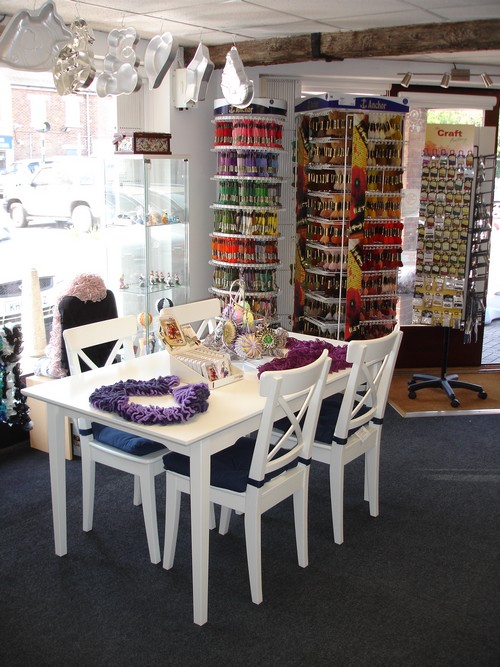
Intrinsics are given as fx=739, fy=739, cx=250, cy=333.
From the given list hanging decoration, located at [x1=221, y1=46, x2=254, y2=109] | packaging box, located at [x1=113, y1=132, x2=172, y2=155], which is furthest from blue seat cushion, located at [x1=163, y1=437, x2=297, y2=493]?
packaging box, located at [x1=113, y1=132, x2=172, y2=155]

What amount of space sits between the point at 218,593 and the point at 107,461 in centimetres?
76

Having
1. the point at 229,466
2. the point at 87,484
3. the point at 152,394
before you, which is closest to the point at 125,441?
the point at 152,394

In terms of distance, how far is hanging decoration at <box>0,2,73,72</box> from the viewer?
2.97 meters

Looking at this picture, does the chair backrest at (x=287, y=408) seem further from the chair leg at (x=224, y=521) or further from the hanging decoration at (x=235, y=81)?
the hanging decoration at (x=235, y=81)

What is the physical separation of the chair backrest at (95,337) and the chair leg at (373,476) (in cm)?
134

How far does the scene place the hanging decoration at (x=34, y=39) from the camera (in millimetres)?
2975

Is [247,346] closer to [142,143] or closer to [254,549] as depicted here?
[254,549]

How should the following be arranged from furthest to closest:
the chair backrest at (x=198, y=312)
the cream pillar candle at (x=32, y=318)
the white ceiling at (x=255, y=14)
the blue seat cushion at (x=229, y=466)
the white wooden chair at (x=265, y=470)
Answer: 1. the cream pillar candle at (x=32, y=318)
2. the chair backrest at (x=198, y=312)
3. the white ceiling at (x=255, y=14)
4. the blue seat cushion at (x=229, y=466)
5. the white wooden chair at (x=265, y=470)

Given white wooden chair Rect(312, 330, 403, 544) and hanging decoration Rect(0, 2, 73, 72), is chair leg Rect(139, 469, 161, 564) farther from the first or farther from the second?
hanging decoration Rect(0, 2, 73, 72)

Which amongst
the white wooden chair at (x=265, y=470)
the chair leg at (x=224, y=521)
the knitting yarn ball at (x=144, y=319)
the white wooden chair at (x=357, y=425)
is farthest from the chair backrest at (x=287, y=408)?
the knitting yarn ball at (x=144, y=319)

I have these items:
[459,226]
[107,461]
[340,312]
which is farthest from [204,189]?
[107,461]

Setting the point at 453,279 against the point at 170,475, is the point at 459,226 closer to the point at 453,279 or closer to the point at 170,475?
the point at 453,279

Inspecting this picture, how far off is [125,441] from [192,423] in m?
0.55

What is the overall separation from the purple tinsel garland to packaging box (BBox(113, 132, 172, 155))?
180cm
